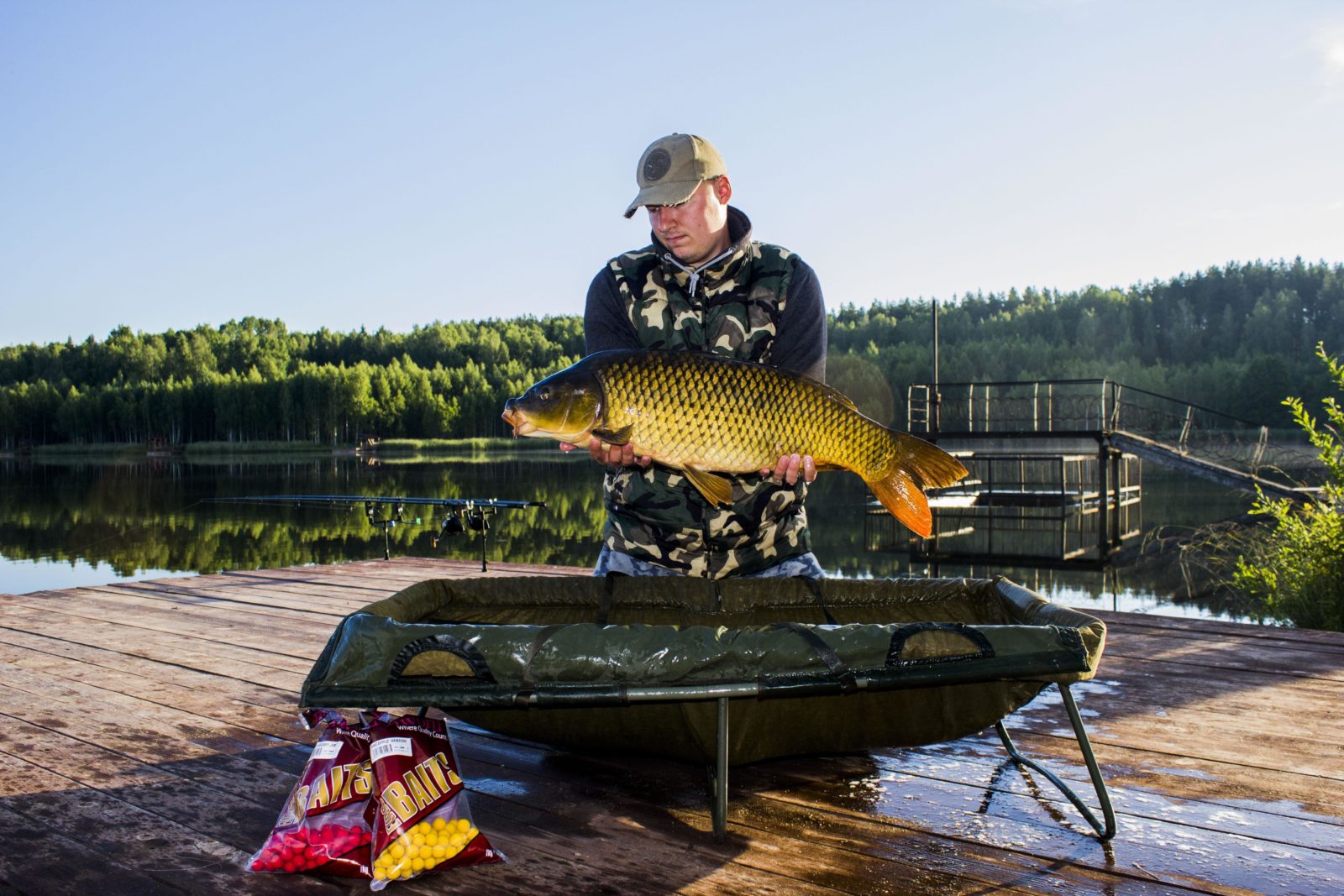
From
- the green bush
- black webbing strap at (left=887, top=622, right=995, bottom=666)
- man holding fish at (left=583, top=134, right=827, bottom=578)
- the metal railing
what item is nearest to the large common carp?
man holding fish at (left=583, top=134, right=827, bottom=578)

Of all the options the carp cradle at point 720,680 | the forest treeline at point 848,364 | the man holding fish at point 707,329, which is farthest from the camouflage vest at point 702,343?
the forest treeline at point 848,364

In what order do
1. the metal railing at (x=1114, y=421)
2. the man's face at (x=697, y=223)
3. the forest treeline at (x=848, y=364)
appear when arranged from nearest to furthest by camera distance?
the man's face at (x=697, y=223) → the metal railing at (x=1114, y=421) → the forest treeline at (x=848, y=364)

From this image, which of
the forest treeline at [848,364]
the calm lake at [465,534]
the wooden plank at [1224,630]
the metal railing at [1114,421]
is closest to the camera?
the wooden plank at [1224,630]

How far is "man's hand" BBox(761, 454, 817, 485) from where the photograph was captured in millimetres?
2621

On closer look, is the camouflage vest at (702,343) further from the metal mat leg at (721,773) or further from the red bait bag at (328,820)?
the red bait bag at (328,820)

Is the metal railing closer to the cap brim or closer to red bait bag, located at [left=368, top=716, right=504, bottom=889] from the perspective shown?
the cap brim

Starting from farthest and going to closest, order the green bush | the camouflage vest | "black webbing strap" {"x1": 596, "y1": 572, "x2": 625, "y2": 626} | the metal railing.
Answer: the metal railing < the green bush < "black webbing strap" {"x1": 596, "y1": 572, "x2": 625, "y2": 626} < the camouflage vest

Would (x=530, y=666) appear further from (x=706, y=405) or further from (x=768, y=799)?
(x=706, y=405)

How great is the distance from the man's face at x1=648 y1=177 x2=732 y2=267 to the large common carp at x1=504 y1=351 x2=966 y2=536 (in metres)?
0.45

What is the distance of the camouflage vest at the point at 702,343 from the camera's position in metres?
2.89

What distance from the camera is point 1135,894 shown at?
73.1 inches

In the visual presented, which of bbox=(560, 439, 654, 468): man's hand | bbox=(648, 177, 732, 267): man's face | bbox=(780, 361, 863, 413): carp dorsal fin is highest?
bbox=(648, 177, 732, 267): man's face

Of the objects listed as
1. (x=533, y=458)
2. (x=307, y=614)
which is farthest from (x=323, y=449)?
(x=307, y=614)

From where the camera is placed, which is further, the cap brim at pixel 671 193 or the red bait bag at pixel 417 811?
the cap brim at pixel 671 193
